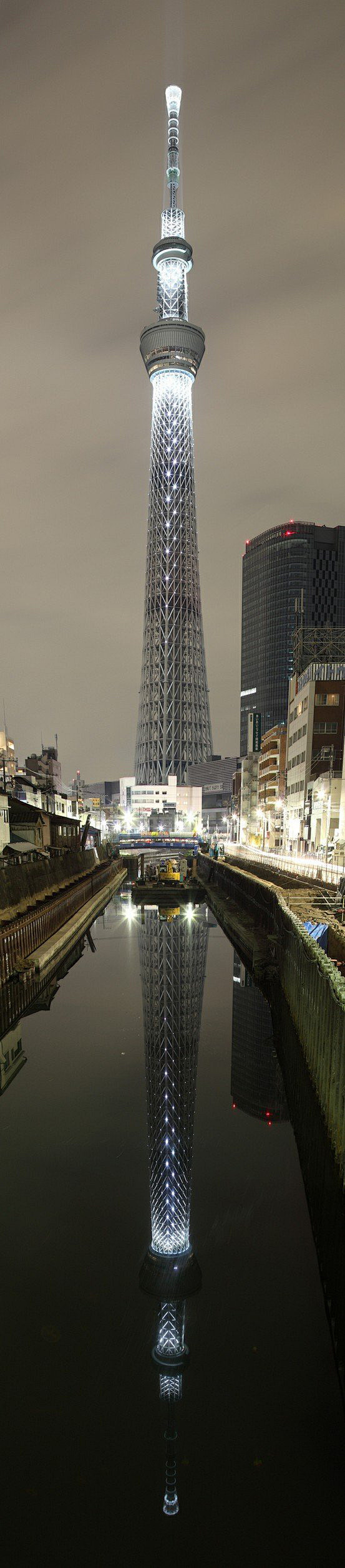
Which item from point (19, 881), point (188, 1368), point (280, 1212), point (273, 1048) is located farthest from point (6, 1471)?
point (19, 881)

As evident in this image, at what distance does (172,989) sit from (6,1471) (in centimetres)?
2311

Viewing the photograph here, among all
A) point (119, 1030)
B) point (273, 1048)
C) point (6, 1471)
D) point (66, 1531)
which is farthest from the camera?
point (119, 1030)

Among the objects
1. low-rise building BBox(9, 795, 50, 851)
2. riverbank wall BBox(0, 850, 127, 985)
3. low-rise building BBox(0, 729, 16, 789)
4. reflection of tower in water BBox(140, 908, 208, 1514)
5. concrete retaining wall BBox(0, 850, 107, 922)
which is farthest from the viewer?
low-rise building BBox(0, 729, 16, 789)

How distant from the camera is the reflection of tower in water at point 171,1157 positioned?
8.65 m

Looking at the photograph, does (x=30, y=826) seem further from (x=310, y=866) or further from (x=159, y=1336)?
(x=159, y=1336)

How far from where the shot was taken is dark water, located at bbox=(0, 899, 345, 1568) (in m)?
6.57

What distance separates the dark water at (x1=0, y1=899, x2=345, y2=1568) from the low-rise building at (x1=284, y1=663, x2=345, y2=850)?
4684 cm

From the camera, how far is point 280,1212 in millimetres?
11969

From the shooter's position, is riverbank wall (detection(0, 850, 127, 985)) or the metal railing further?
the metal railing

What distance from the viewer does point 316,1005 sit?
1608cm

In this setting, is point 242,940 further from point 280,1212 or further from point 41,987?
point 280,1212

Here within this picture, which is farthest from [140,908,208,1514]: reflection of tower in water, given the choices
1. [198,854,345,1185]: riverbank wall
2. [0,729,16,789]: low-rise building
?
[0,729,16,789]: low-rise building

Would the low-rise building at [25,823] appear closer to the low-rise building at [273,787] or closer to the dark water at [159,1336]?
the dark water at [159,1336]

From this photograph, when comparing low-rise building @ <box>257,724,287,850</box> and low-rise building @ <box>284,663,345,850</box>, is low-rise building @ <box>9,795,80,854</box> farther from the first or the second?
low-rise building @ <box>257,724,287,850</box>
